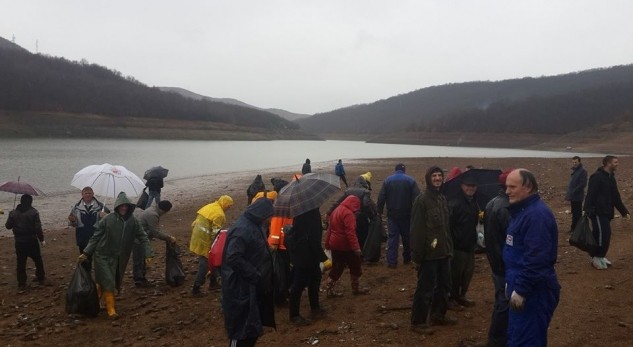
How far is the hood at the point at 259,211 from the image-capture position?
160 inches

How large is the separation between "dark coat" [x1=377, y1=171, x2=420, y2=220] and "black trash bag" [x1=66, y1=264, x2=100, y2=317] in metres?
4.28

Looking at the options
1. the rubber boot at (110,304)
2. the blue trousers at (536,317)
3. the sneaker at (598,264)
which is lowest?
Answer: the rubber boot at (110,304)

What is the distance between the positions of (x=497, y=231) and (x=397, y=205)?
329cm

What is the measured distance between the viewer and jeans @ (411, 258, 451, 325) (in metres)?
4.90

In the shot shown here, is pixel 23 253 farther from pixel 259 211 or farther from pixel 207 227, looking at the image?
pixel 259 211

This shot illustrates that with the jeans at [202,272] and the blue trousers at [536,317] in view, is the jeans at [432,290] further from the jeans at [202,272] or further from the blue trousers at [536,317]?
the jeans at [202,272]

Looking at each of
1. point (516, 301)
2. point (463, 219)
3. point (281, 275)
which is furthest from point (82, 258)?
point (516, 301)

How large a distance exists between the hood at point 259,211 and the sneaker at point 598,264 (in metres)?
5.24

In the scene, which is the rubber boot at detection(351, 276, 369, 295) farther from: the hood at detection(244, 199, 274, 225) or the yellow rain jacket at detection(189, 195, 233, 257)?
the hood at detection(244, 199, 274, 225)

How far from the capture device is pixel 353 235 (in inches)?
234

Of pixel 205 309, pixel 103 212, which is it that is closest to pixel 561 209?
pixel 205 309

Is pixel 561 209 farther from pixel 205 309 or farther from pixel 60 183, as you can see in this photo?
pixel 60 183

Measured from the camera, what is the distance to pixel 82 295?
6.05 metres

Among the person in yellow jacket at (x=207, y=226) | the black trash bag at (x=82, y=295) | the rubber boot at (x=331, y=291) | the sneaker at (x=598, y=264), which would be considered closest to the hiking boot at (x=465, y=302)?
the rubber boot at (x=331, y=291)
